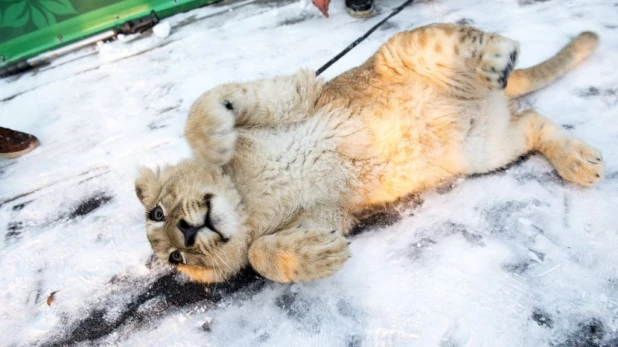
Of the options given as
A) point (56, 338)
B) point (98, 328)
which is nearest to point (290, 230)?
point (98, 328)

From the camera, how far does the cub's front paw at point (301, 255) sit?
2.14 m

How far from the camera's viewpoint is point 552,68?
3.07 metres

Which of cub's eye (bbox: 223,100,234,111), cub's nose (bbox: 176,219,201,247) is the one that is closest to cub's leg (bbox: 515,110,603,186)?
cub's eye (bbox: 223,100,234,111)

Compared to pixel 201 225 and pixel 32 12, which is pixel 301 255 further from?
pixel 32 12

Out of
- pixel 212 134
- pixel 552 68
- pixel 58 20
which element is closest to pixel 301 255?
pixel 212 134

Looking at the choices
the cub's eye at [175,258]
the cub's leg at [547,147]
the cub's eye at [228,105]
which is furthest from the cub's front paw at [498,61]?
the cub's eye at [175,258]

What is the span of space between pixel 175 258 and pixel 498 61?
6.73 ft

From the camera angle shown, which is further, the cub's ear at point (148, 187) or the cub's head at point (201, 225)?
the cub's ear at point (148, 187)

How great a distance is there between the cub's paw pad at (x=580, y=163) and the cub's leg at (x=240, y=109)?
1546 millimetres

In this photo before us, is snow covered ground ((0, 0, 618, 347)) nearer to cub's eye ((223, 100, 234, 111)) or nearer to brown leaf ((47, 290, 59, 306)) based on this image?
brown leaf ((47, 290, 59, 306))

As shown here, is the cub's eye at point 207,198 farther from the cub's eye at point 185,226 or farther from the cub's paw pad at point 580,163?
the cub's paw pad at point 580,163

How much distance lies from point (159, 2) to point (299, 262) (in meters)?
4.03

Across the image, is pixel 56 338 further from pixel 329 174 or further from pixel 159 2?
pixel 159 2

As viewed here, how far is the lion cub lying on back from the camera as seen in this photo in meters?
2.31
